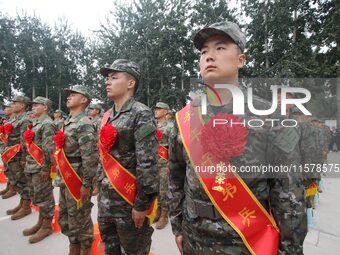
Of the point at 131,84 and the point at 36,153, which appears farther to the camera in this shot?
the point at 36,153

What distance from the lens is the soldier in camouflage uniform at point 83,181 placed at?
3.02m

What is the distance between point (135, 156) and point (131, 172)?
15 centimetres

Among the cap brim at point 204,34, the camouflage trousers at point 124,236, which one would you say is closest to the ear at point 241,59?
the cap brim at point 204,34

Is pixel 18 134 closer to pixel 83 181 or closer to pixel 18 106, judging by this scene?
pixel 18 106

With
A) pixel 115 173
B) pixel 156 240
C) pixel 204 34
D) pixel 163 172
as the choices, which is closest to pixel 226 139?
pixel 204 34

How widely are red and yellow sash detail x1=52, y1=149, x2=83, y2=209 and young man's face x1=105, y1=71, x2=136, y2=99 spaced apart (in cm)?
109

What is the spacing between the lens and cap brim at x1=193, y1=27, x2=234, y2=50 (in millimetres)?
1599

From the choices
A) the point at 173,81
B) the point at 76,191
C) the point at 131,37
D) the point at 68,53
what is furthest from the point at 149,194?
the point at 68,53

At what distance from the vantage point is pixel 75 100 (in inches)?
137

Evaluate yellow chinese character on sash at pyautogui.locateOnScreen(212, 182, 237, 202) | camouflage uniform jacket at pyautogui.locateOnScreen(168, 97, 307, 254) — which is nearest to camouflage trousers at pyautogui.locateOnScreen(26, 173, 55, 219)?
→ camouflage uniform jacket at pyautogui.locateOnScreen(168, 97, 307, 254)

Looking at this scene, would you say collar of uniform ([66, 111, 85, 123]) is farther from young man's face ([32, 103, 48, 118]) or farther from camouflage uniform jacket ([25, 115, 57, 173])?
young man's face ([32, 103, 48, 118])

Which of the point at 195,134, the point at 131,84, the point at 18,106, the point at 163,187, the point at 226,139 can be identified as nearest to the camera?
the point at 226,139

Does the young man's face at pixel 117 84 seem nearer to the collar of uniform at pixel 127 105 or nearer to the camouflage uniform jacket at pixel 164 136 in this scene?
the collar of uniform at pixel 127 105

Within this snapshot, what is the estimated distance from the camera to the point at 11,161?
5.36 metres
